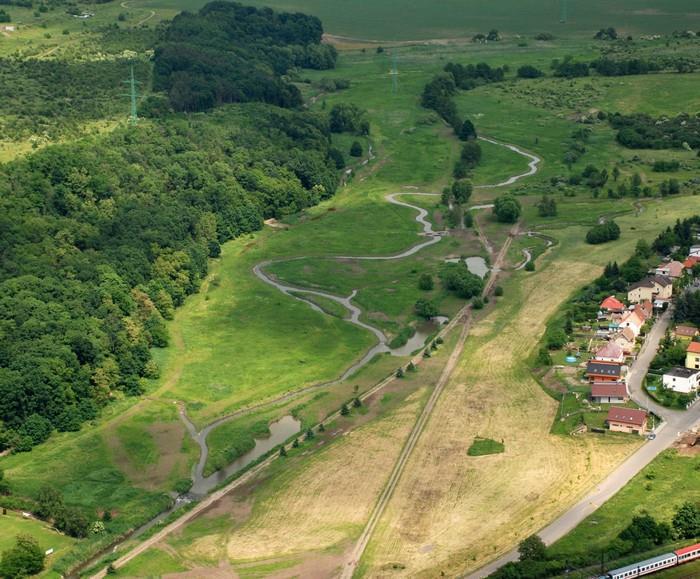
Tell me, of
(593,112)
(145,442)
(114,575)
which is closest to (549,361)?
(145,442)

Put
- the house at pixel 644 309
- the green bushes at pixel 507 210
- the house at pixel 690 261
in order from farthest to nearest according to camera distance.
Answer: the green bushes at pixel 507 210 → the house at pixel 690 261 → the house at pixel 644 309

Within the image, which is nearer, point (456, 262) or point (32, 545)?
point (32, 545)

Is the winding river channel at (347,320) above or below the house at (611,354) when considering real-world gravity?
below

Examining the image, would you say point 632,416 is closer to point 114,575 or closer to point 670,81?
point 114,575

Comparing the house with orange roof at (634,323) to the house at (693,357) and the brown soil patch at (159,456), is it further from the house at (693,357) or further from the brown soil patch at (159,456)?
A: the brown soil patch at (159,456)

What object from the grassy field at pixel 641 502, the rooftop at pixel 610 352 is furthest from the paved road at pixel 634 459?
the rooftop at pixel 610 352

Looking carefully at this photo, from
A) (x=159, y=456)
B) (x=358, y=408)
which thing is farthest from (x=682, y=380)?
(x=159, y=456)
